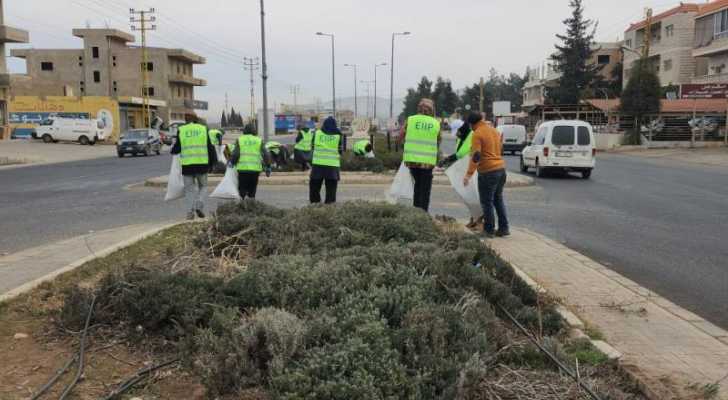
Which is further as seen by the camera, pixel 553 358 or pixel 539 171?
pixel 539 171

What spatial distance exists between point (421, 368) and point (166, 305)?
6.45 ft

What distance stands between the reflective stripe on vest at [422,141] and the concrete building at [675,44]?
5095cm

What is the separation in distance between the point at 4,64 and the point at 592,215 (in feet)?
160

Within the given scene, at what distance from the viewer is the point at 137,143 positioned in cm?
3684

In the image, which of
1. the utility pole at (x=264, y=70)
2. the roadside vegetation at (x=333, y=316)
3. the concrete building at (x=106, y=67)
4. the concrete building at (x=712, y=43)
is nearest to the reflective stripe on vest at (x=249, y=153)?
the roadside vegetation at (x=333, y=316)

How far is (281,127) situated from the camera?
99.6 metres

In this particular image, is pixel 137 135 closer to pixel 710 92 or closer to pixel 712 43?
pixel 710 92

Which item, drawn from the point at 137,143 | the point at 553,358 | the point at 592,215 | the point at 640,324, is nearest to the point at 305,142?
the point at 592,215

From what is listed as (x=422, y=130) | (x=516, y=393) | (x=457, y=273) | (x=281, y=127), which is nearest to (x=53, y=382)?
(x=516, y=393)

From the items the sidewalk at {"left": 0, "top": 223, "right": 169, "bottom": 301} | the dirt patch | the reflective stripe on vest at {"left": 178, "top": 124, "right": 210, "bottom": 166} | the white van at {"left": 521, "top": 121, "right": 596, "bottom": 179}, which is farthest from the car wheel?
the dirt patch

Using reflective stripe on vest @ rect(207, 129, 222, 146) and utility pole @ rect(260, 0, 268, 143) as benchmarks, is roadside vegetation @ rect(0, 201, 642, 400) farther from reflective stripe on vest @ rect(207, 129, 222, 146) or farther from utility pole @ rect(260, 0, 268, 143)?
utility pole @ rect(260, 0, 268, 143)

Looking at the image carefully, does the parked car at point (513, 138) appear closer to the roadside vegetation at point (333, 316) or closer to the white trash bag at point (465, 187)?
the white trash bag at point (465, 187)

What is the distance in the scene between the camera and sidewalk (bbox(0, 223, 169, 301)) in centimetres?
592

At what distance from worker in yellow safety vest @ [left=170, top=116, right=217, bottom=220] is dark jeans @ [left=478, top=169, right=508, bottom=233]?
425cm
